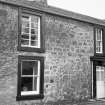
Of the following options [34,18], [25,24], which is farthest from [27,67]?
Answer: [34,18]

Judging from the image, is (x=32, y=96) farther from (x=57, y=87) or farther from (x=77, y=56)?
(x=77, y=56)

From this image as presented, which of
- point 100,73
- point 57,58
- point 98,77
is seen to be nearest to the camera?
point 57,58

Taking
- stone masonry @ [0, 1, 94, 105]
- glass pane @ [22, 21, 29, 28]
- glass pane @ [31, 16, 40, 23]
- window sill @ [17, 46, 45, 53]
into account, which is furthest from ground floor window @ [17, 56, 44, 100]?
glass pane @ [31, 16, 40, 23]

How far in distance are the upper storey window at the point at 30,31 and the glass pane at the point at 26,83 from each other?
1.55 metres

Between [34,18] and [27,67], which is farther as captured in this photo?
[34,18]

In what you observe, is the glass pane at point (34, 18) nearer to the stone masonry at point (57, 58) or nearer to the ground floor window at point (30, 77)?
the stone masonry at point (57, 58)

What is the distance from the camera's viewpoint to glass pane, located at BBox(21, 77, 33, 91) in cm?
1178

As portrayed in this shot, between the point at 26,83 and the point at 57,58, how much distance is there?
2.50m

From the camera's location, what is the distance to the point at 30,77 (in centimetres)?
1209

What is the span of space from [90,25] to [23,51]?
19.1 feet

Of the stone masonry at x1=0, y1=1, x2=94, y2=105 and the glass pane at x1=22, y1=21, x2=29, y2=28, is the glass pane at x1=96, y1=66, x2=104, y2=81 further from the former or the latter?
the glass pane at x1=22, y1=21, x2=29, y2=28

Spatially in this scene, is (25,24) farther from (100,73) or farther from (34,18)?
(100,73)

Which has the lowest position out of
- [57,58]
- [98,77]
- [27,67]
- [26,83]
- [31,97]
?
[31,97]

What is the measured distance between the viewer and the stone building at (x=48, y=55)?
11.1 m
